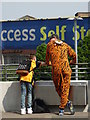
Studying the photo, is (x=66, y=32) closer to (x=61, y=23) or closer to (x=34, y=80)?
(x=61, y=23)

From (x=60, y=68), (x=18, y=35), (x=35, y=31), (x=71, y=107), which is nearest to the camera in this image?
(x=60, y=68)

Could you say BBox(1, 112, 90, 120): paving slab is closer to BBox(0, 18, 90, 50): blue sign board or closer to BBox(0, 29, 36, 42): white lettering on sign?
BBox(0, 18, 90, 50): blue sign board

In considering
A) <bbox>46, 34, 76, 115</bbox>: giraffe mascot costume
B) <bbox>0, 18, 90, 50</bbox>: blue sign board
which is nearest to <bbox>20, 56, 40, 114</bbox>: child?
<bbox>46, 34, 76, 115</bbox>: giraffe mascot costume

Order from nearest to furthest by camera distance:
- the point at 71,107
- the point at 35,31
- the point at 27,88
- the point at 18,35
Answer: the point at 71,107 < the point at 27,88 < the point at 35,31 < the point at 18,35

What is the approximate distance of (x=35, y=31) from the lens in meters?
21.5

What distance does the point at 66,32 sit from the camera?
21047mm

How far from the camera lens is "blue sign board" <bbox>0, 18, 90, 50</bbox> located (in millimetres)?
20844

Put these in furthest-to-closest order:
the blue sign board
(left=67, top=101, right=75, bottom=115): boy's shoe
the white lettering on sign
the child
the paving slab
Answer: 1. the white lettering on sign
2. the blue sign board
3. the child
4. (left=67, top=101, right=75, bottom=115): boy's shoe
5. the paving slab

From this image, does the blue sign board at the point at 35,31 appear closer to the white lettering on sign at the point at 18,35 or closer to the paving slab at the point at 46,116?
the white lettering on sign at the point at 18,35

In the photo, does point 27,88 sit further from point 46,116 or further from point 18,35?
point 18,35

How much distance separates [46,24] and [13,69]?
48.2ft

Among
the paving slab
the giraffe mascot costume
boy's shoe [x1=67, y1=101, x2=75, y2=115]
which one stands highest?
the giraffe mascot costume

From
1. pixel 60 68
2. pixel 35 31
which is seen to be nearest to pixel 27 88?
pixel 60 68

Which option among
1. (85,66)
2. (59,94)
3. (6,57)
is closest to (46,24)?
(6,57)
